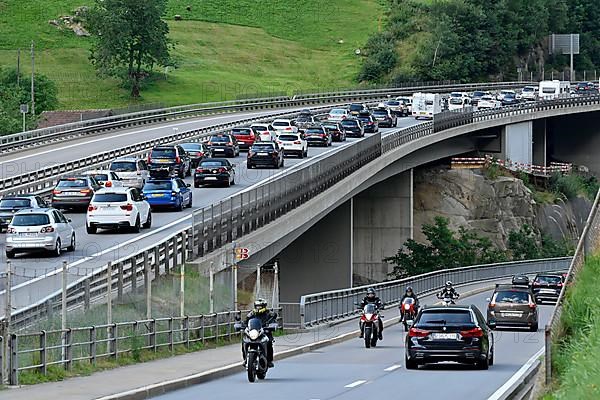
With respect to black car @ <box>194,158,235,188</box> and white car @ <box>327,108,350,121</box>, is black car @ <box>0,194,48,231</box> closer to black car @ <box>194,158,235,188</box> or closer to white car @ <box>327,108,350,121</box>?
black car @ <box>194,158,235,188</box>

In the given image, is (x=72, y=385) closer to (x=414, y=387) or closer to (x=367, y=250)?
(x=414, y=387)

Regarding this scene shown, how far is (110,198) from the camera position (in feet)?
161

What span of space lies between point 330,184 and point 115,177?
9.80 m

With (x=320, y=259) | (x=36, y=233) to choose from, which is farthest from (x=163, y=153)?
(x=36, y=233)

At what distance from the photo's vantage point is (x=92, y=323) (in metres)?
27.6

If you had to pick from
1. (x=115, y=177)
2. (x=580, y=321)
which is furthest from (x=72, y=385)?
(x=115, y=177)

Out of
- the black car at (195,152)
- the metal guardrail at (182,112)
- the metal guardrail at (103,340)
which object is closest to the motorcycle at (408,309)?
the metal guardrail at (103,340)

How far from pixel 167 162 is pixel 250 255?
23264 millimetres

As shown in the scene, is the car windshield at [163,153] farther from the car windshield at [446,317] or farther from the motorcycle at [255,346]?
the motorcycle at [255,346]

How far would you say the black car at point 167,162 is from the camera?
69438mm

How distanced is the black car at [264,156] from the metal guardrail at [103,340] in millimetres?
38005

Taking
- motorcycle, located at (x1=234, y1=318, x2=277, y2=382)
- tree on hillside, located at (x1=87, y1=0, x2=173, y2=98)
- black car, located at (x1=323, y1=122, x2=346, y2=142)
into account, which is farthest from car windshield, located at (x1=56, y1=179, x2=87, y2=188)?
tree on hillside, located at (x1=87, y1=0, x2=173, y2=98)

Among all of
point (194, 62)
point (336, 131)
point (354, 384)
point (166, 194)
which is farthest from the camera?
point (194, 62)

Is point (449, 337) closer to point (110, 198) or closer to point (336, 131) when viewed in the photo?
point (110, 198)
